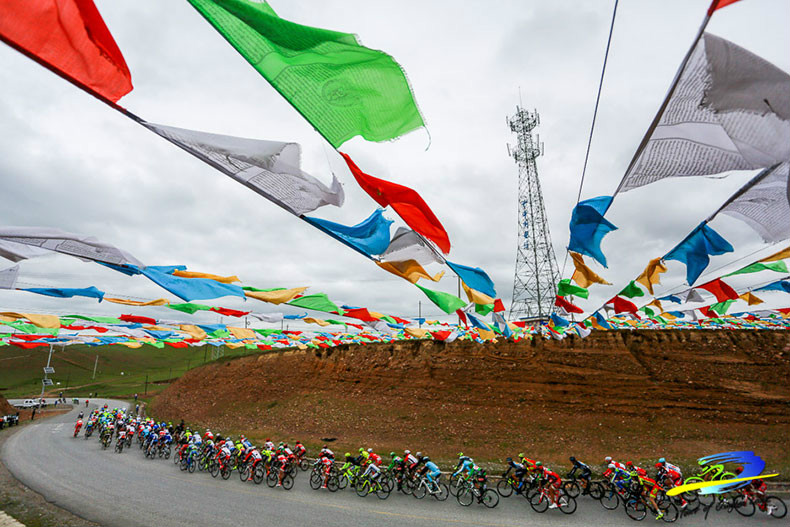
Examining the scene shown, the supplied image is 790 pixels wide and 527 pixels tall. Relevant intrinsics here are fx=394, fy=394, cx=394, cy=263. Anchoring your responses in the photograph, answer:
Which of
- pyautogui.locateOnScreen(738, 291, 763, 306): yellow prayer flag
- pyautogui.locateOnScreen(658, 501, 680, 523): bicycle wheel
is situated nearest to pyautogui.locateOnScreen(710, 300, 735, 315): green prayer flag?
pyautogui.locateOnScreen(738, 291, 763, 306): yellow prayer flag

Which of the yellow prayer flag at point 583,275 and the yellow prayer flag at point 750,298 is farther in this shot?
the yellow prayer flag at point 750,298

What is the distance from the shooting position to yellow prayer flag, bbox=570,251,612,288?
25.4 feet

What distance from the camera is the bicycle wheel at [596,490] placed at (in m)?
10.9

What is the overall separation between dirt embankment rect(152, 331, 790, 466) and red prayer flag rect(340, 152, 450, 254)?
15248 millimetres

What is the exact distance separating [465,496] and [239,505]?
20.3ft

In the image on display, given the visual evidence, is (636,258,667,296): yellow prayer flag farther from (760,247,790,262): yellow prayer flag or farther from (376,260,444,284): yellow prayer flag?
(376,260,444,284): yellow prayer flag

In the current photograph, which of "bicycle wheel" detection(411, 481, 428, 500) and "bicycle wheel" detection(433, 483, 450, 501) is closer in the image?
"bicycle wheel" detection(433, 483, 450, 501)

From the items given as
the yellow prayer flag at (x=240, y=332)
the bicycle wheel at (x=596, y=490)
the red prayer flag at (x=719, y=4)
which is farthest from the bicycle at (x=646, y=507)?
the yellow prayer flag at (x=240, y=332)

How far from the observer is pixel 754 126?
11.0 ft

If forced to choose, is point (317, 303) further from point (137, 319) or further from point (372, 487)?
point (137, 319)

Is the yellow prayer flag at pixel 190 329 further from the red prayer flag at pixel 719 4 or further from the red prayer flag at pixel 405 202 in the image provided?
the red prayer flag at pixel 719 4

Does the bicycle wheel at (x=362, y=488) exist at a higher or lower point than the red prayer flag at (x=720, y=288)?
lower

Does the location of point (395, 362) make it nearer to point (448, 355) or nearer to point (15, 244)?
point (448, 355)

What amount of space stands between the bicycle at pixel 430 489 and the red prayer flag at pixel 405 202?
29.0ft
